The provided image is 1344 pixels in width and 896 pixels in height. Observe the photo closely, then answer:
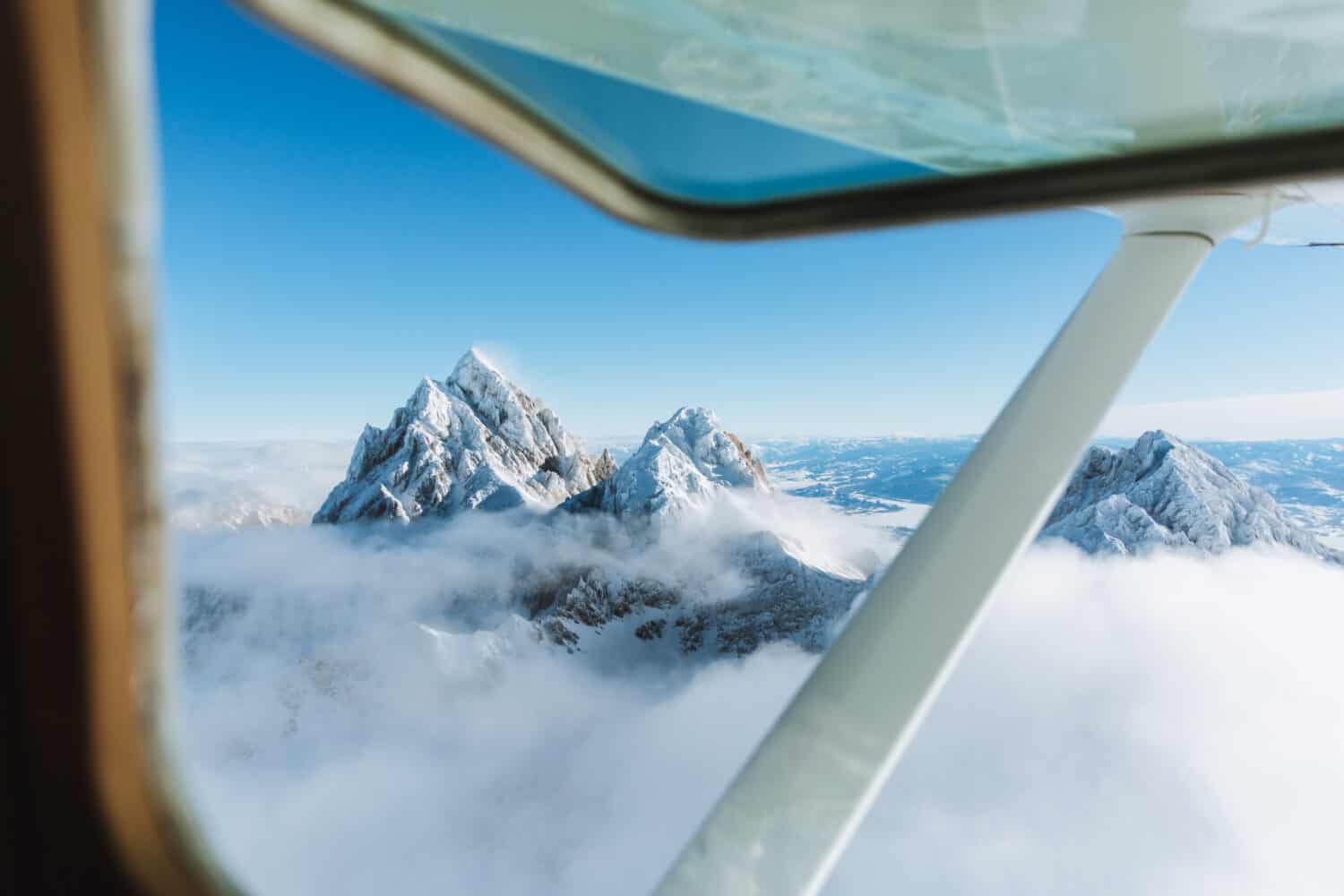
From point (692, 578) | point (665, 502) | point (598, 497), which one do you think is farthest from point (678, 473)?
point (692, 578)

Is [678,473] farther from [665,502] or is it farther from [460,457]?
[460,457]

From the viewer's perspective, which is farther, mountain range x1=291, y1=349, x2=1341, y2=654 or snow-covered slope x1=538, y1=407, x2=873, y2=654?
snow-covered slope x1=538, y1=407, x2=873, y2=654

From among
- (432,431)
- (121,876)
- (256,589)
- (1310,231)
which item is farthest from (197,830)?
(256,589)

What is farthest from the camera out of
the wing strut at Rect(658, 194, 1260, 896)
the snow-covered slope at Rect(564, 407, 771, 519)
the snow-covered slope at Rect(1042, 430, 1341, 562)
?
the snow-covered slope at Rect(564, 407, 771, 519)

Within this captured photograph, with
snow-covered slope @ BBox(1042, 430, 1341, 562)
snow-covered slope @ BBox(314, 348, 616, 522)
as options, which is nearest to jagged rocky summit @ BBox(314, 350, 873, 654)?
snow-covered slope @ BBox(314, 348, 616, 522)

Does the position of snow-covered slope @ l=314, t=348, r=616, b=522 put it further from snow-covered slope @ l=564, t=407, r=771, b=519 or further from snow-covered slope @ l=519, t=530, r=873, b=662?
snow-covered slope @ l=519, t=530, r=873, b=662

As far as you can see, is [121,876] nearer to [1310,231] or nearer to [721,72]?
[721,72]

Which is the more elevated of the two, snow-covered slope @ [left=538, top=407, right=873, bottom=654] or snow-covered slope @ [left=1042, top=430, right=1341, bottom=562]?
snow-covered slope @ [left=1042, top=430, right=1341, bottom=562]
